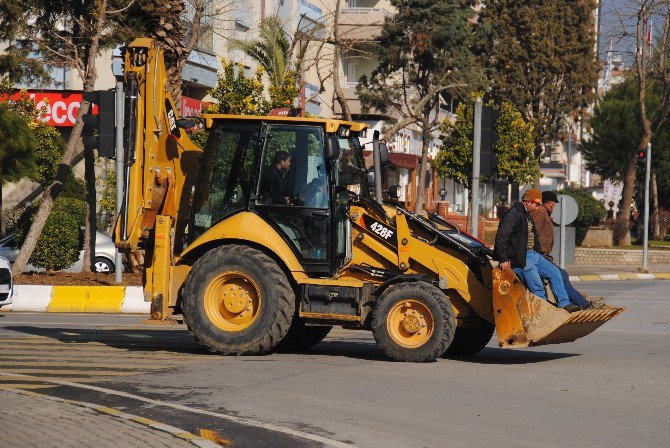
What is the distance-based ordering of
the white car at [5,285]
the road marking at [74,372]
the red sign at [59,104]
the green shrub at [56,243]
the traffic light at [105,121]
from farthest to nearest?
the red sign at [59,104]
the green shrub at [56,243]
the traffic light at [105,121]
the white car at [5,285]
the road marking at [74,372]

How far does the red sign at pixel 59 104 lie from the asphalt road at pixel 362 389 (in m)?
20.9

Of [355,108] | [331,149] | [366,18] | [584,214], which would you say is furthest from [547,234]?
[366,18]

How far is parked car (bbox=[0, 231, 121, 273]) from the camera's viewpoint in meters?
28.3

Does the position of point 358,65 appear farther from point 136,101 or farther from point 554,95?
point 136,101

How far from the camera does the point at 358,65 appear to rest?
62688 millimetres

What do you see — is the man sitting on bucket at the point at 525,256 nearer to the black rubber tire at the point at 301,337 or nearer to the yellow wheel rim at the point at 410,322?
the yellow wheel rim at the point at 410,322

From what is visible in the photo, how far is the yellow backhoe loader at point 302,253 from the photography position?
1309 cm

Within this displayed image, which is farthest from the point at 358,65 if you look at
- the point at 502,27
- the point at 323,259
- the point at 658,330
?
the point at 323,259

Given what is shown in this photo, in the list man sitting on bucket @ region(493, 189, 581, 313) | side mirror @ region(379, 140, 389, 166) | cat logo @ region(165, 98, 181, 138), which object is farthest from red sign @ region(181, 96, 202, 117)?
man sitting on bucket @ region(493, 189, 581, 313)

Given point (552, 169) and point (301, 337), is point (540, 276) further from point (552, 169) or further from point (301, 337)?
point (552, 169)

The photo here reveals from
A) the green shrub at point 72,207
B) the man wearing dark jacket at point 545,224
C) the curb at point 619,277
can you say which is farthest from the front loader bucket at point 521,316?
the curb at point 619,277

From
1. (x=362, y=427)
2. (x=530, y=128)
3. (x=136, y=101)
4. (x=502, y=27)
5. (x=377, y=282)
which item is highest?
(x=502, y=27)

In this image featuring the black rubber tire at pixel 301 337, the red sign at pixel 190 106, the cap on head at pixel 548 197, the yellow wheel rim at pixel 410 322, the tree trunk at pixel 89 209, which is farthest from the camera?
the red sign at pixel 190 106

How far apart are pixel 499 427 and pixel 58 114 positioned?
29.3 meters
